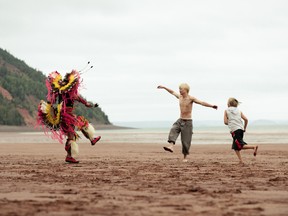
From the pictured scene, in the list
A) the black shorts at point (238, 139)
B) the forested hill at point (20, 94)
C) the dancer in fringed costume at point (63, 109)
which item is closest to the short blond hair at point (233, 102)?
the black shorts at point (238, 139)

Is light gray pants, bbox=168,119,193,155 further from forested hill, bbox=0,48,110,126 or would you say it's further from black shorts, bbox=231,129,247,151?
forested hill, bbox=0,48,110,126

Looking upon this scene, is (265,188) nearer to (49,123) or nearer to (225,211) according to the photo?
(225,211)

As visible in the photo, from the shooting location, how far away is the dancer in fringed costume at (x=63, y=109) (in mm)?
13648

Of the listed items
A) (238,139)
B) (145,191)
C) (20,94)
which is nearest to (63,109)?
(238,139)

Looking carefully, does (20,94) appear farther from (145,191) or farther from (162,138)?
(145,191)

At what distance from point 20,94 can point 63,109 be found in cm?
8216

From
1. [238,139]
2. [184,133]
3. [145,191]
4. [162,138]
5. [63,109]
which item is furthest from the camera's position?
[162,138]

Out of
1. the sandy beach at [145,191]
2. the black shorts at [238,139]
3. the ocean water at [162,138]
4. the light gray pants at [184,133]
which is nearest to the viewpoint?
the sandy beach at [145,191]

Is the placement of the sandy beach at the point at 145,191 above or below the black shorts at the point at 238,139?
below

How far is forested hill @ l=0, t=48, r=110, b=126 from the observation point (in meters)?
84.8

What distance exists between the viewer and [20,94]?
93938mm

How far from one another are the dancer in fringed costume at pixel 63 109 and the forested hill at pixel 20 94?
7090 centimetres

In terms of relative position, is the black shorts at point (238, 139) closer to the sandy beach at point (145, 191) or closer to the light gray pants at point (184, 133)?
the light gray pants at point (184, 133)

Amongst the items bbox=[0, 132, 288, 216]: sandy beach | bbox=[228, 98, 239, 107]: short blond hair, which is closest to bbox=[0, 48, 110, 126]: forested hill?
bbox=[228, 98, 239, 107]: short blond hair
